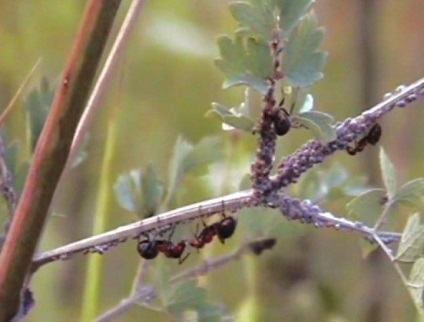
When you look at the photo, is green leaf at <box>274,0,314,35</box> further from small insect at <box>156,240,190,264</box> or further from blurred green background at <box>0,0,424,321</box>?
blurred green background at <box>0,0,424,321</box>

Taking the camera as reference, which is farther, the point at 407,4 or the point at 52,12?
the point at 407,4

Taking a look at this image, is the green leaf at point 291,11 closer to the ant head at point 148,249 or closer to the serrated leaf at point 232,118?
the serrated leaf at point 232,118

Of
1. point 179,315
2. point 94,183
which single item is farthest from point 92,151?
point 179,315

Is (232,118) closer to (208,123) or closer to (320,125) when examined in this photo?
(320,125)

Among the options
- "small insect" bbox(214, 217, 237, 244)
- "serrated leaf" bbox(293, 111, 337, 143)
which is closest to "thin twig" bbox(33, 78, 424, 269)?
"serrated leaf" bbox(293, 111, 337, 143)

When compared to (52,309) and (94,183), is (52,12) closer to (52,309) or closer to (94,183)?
(94,183)

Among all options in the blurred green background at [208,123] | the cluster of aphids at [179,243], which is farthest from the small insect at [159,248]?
the blurred green background at [208,123]

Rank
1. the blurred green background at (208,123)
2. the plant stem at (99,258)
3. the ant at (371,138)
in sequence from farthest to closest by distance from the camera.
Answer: the blurred green background at (208,123) < the plant stem at (99,258) < the ant at (371,138)
